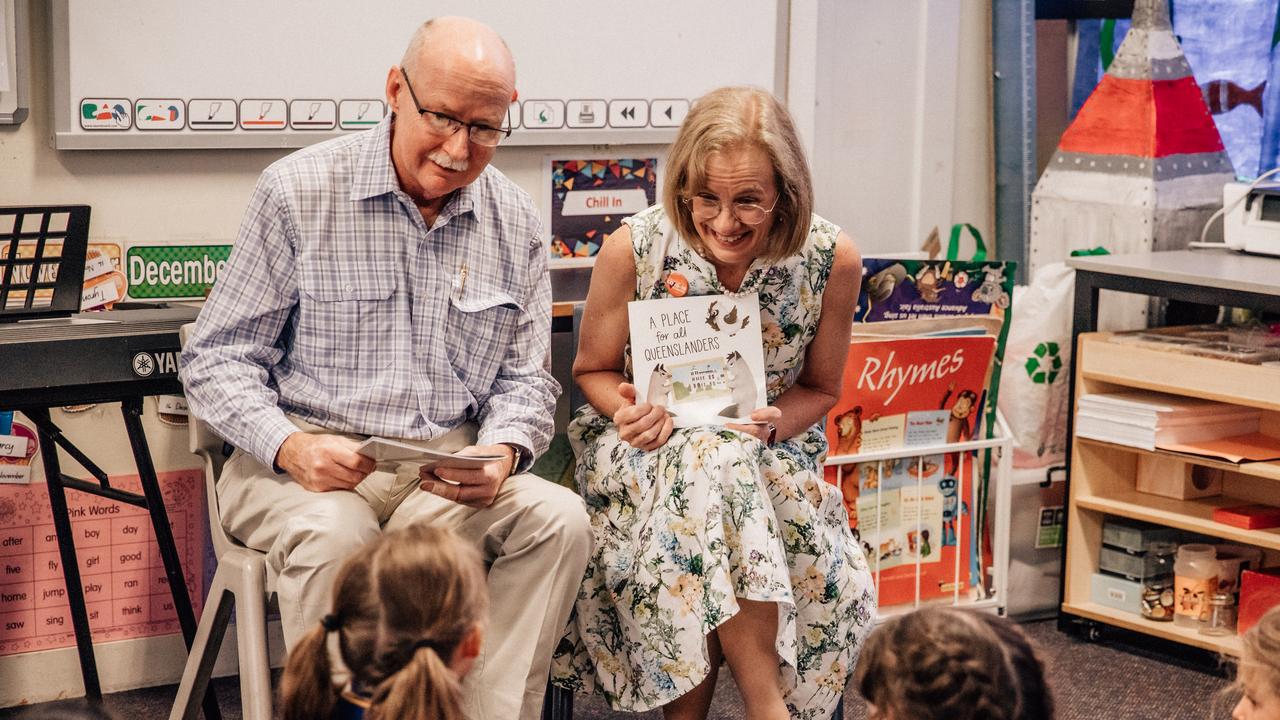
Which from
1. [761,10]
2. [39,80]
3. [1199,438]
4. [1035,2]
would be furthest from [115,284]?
[1035,2]

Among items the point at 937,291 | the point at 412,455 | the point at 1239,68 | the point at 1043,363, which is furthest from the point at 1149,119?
the point at 412,455

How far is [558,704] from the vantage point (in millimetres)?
2436

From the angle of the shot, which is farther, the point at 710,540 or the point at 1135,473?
the point at 1135,473

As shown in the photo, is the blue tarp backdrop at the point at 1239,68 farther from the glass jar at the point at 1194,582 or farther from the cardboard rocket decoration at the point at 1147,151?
the glass jar at the point at 1194,582

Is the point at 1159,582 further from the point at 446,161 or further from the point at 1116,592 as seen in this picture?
the point at 446,161

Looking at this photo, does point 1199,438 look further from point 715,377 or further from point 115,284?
point 115,284

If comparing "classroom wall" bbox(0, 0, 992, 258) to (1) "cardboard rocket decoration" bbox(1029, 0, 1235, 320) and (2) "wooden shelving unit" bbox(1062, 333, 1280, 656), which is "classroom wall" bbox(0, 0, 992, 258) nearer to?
(1) "cardboard rocket decoration" bbox(1029, 0, 1235, 320)

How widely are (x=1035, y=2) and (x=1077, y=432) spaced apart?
143 cm

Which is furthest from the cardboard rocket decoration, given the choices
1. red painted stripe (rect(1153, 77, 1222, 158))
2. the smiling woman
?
the smiling woman

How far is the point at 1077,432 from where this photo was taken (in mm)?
3234

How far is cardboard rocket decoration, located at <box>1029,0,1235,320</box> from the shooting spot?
11.5ft

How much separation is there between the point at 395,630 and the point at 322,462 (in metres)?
0.70

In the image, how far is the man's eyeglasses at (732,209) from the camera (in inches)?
91.0

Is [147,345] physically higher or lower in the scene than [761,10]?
lower
